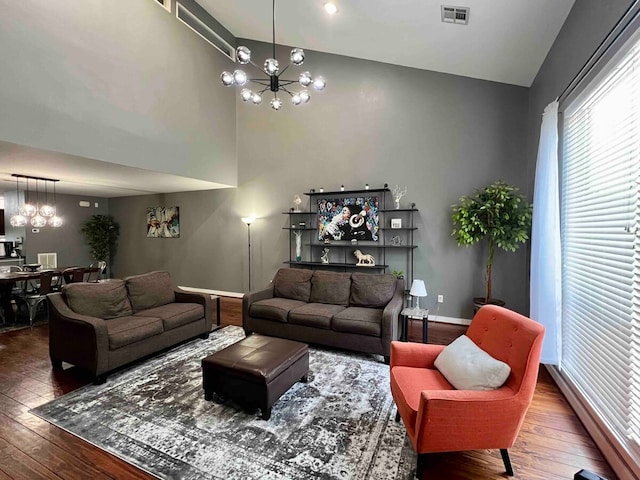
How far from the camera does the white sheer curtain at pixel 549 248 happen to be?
9.14 ft

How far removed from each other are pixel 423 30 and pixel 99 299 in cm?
493

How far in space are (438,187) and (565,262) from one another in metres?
2.27

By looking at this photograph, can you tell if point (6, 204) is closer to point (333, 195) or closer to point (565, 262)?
point (333, 195)

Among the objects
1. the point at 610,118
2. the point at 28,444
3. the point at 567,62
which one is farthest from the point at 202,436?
the point at 567,62

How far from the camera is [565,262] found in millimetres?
2848

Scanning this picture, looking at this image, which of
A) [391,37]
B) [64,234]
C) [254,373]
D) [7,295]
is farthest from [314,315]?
[64,234]

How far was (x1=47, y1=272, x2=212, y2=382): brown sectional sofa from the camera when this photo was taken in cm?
288

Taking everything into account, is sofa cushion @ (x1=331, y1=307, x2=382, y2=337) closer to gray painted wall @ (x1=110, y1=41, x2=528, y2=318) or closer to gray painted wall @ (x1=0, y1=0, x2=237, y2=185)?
gray painted wall @ (x1=110, y1=41, x2=528, y2=318)

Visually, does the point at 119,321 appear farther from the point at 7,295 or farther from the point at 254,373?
the point at 7,295

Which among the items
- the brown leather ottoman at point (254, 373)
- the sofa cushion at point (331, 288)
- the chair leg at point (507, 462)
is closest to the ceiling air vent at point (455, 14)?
the sofa cushion at point (331, 288)

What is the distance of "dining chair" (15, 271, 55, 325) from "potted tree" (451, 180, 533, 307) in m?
6.39

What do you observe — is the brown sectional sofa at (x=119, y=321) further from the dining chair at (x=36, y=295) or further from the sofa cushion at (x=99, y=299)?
the dining chair at (x=36, y=295)

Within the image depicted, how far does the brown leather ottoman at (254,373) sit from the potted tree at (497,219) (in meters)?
2.79

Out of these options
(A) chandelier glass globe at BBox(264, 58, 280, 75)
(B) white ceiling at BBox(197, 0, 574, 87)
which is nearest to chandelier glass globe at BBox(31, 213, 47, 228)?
(B) white ceiling at BBox(197, 0, 574, 87)
